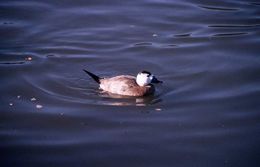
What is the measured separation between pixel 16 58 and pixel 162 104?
14.6 feet

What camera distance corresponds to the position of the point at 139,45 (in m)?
12.9

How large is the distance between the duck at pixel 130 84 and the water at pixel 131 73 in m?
0.20

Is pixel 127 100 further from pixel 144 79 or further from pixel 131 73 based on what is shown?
pixel 131 73

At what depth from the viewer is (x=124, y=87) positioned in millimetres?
10375

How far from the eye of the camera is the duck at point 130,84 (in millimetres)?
10398

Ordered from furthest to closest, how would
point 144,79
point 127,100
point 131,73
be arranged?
1. point 131,73
2. point 144,79
3. point 127,100

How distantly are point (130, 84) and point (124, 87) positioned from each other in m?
0.16

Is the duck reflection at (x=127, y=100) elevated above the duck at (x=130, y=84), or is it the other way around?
the duck at (x=130, y=84)

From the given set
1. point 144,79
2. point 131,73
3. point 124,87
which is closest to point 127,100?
point 124,87

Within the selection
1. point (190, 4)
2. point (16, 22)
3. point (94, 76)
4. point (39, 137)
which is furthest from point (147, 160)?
point (190, 4)

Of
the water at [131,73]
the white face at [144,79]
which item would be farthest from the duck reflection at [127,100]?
the white face at [144,79]

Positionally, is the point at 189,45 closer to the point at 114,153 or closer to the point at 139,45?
the point at 139,45

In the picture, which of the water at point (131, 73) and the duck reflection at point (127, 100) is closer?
the water at point (131, 73)

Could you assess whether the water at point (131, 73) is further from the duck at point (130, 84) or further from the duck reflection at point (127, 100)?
the duck at point (130, 84)
